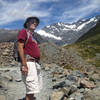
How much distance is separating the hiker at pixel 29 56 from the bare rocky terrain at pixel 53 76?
10.2ft

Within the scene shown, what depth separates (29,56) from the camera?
7.75m

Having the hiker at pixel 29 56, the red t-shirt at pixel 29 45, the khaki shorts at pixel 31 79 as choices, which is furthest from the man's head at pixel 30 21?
the khaki shorts at pixel 31 79

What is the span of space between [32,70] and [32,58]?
0.52 m

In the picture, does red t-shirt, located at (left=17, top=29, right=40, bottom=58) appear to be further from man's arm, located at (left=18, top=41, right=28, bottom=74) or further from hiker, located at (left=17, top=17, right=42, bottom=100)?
man's arm, located at (left=18, top=41, right=28, bottom=74)

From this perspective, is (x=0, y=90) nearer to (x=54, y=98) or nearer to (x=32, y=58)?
(x=54, y=98)

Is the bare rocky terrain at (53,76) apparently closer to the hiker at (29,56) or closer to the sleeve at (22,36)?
the hiker at (29,56)

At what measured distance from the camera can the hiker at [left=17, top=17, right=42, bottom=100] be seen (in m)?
7.38

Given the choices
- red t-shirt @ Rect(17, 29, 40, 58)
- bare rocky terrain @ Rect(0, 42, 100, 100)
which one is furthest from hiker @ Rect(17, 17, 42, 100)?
bare rocky terrain @ Rect(0, 42, 100, 100)

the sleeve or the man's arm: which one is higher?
the sleeve

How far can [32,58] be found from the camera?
7.83 metres

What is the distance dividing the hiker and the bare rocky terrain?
123 inches

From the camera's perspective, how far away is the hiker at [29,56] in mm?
7379

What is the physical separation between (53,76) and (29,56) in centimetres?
1253

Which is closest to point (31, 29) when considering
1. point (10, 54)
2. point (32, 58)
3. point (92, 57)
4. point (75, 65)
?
point (32, 58)
